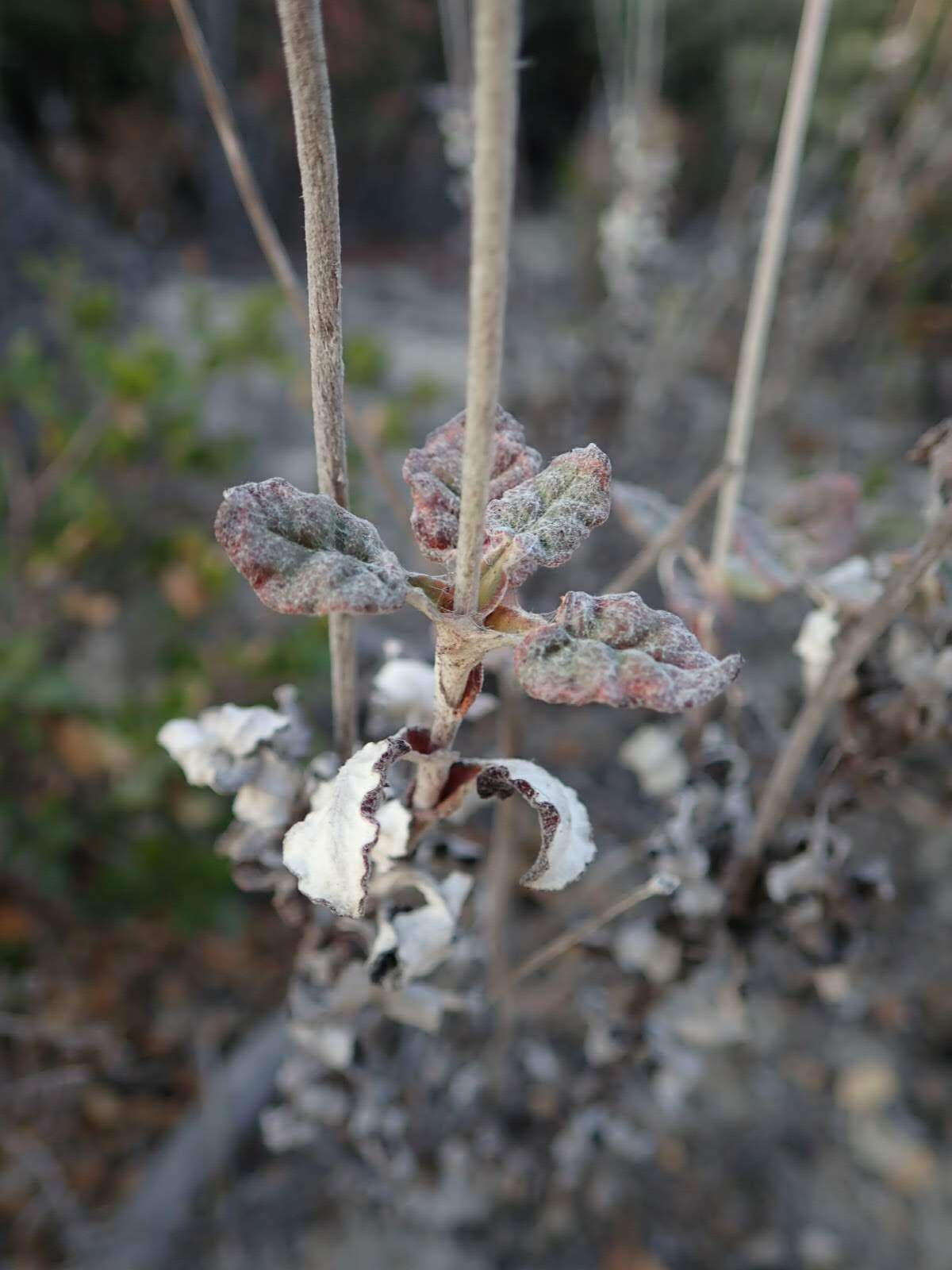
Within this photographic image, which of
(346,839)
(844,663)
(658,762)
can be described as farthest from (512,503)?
(658,762)

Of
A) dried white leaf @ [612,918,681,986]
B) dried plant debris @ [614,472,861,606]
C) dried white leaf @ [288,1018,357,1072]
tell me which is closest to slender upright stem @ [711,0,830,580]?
dried plant debris @ [614,472,861,606]

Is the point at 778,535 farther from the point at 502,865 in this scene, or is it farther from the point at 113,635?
the point at 113,635

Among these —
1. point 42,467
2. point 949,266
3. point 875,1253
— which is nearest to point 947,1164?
point 875,1253

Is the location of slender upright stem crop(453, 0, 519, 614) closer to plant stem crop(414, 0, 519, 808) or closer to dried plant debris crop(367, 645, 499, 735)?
plant stem crop(414, 0, 519, 808)

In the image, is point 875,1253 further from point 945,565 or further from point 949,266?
point 949,266

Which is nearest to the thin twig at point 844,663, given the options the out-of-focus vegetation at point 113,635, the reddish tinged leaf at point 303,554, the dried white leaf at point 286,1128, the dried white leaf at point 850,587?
the dried white leaf at point 850,587

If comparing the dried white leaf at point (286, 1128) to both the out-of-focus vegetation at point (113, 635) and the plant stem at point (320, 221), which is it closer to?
the out-of-focus vegetation at point (113, 635)

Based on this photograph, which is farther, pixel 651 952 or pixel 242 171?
pixel 651 952
